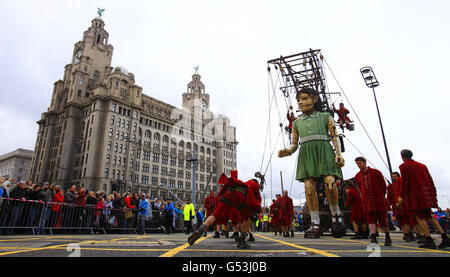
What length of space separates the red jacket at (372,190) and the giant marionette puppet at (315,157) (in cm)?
52

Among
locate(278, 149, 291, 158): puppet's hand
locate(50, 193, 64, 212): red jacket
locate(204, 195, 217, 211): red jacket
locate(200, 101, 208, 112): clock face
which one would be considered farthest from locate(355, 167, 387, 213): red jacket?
locate(200, 101, 208, 112): clock face

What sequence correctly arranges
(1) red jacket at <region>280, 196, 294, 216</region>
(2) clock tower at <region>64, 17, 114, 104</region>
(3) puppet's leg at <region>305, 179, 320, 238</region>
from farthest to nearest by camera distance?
1. (2) clock tower at <region>64, 17, 114, 104</region>
2. (1) red jacket at <region>280, 196, 294, 216</region>
3. (3) puppet's leg at <region>305, 179, 320, 238</region>

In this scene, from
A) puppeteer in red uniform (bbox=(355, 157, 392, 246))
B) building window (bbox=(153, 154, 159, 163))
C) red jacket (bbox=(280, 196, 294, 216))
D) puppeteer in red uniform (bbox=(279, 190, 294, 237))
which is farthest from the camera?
building window (bbox=(153, 154, 159, 163))

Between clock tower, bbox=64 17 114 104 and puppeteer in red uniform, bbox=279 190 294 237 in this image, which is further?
clock tower, bbox=64 17 114 104

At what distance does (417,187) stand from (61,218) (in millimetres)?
11895

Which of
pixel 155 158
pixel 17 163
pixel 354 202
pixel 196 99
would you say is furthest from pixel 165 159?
pixel 17 163

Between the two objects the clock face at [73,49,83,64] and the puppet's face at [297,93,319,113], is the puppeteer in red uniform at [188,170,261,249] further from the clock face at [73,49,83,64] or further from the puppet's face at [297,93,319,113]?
the clock face at [73,49,83,64]

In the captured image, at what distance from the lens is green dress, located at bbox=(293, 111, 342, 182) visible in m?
5.49

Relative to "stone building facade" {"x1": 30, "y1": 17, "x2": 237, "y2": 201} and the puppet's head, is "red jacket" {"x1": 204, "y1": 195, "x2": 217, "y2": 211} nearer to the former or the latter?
the puppet's head

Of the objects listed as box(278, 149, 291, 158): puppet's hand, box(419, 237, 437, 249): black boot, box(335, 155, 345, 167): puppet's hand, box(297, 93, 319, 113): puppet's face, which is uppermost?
box(297, 93, 319, 113): puppet's face

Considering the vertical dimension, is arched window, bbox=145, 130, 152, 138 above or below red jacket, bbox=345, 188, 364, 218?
above

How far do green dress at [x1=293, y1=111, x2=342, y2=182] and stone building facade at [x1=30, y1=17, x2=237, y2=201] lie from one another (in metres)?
45.3
